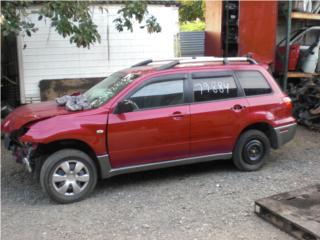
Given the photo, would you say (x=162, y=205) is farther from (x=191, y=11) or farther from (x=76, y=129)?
(x=191, y=11)

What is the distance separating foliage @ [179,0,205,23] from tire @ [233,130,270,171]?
1365cm

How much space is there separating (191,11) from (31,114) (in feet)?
49.7

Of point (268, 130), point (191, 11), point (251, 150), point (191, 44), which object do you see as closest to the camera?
point (251, 150)

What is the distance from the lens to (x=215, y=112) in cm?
622

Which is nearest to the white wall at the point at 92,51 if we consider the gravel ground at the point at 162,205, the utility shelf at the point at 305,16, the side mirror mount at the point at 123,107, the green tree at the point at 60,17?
the green tree at the point at 60,17

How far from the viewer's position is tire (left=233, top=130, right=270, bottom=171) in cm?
654

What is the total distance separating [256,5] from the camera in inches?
420

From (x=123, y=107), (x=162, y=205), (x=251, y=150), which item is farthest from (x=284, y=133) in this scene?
(x=123, y=107)

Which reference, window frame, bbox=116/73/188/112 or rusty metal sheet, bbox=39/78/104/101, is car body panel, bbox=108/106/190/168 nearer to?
window frame, bbox=116/73/188/112

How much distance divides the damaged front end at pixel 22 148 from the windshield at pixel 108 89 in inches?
37.5

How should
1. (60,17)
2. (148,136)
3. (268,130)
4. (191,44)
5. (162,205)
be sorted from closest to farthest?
Result: (162,205)
(148,136)
(268,130)
(60,17)
(191,44)

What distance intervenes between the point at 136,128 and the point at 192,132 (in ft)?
2.82

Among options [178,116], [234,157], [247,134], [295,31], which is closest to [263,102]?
[247,134]

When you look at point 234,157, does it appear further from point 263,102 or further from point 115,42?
point 115,42
